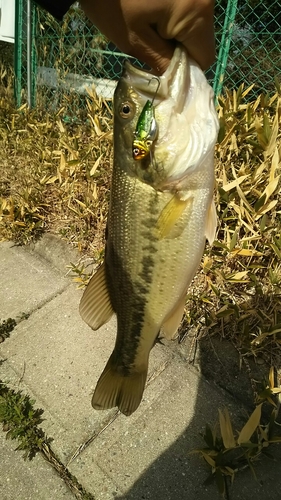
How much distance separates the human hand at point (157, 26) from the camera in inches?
44.3

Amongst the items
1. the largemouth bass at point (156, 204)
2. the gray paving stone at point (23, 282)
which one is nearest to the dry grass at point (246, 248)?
the largemouth bass at point (156, 204)

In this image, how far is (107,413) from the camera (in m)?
2.42

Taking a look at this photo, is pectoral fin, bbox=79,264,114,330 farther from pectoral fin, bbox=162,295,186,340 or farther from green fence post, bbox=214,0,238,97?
green fence post, bbox=214,0,238,97

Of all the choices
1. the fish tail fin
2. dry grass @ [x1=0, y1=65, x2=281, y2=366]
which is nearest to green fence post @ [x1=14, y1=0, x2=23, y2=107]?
dry grass @ [x1=0, y1=65, x2=281, y2=366]

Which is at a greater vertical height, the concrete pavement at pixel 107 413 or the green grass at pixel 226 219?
the green grass at pixel 226 219

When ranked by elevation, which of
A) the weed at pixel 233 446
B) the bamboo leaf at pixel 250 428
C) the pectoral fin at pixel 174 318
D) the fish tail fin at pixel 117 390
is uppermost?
the pectoral fin at pixel 174 318

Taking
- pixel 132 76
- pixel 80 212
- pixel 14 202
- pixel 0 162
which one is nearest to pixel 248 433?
pixel 132 76

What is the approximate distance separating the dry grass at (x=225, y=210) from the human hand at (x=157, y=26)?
152 centimetres

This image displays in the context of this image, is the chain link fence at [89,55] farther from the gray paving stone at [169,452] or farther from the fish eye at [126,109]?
the gray paving stone at [169,452]

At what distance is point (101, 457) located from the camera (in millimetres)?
2219

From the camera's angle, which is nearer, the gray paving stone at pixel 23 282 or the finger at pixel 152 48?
the finger at pixel 152 48

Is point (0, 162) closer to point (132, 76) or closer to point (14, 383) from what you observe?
point (14, 383)

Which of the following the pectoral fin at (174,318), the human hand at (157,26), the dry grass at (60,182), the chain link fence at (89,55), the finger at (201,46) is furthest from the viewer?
the chain link fence at (89,55)

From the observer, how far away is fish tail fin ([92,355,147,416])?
5.82 ft
